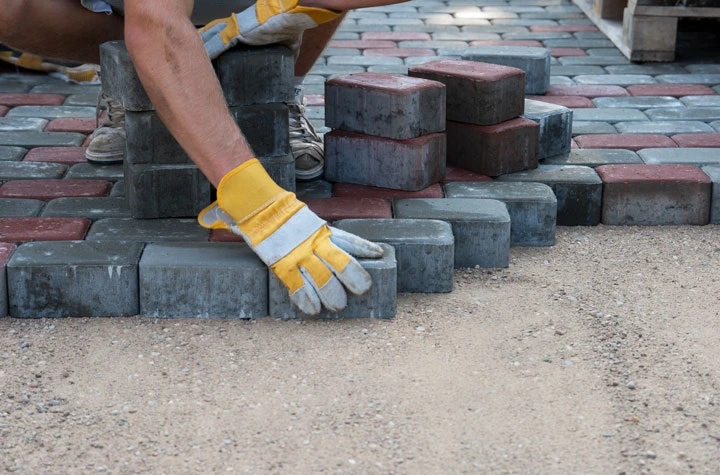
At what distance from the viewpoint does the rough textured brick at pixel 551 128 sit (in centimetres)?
335

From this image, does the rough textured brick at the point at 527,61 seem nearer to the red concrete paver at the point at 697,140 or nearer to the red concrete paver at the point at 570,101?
the red concrete paver at the point at 570,101

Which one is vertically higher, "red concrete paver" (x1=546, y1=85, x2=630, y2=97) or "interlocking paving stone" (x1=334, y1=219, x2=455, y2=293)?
"red concrete paver" (x1=546, y1=85, x2=630, y2=97)

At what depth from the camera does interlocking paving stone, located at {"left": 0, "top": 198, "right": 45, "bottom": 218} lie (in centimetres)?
293

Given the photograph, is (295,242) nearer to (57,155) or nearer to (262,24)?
(262,24)

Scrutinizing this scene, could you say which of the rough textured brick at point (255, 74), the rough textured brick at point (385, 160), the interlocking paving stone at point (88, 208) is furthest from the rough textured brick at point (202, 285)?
the rough textured brick at point (385, 160)

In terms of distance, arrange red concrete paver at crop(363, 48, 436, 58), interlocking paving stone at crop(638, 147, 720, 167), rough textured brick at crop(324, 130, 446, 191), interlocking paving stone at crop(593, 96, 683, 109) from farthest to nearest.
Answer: red concrete paver at crop(363, 48, 436, 58) < interlocking paving stone at crop(593, 96, 683, 109) < interlocking paving stone at crop(638, 147, 720, 167) < rough textured brick at crop(324, 130, 446, 191)

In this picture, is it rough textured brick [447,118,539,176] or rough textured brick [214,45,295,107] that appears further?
rough textured brick [447,118,539,176]

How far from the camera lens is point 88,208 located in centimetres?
298

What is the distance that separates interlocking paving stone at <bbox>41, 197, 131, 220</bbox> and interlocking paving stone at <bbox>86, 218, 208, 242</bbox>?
0.06 m

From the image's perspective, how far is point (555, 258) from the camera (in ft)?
9.77

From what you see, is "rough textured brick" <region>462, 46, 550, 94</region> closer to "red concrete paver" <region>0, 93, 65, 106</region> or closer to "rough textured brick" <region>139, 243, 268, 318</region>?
"red concrete paver" <region>0, 93, 65, 106</region>

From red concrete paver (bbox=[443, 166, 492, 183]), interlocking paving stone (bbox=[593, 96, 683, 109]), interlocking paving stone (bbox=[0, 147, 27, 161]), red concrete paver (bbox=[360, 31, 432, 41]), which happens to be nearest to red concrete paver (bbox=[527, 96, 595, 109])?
interlocking paving stone (bbox=[593, 96, 683, 109])

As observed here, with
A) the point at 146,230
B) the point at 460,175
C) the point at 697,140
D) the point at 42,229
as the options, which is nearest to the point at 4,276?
the point at 42,229

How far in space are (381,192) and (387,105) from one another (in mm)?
249
